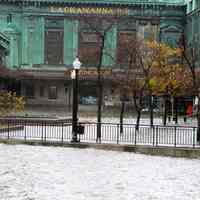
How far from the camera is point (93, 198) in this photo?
13344 millimetres

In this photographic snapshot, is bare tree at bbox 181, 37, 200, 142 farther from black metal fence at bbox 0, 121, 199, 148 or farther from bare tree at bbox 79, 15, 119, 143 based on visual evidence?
bare tree at bbox 79, 15, 119, 143

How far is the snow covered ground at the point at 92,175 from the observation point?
45.6 ft

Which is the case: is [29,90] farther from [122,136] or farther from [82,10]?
[122,136]

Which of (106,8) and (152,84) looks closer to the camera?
(152,84)

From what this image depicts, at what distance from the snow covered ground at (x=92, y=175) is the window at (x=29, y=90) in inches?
2071

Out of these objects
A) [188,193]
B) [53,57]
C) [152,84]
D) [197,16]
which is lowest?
[188,193]

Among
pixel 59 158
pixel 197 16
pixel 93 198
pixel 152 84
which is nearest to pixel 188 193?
pixel 93 198

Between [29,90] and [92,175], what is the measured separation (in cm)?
6056

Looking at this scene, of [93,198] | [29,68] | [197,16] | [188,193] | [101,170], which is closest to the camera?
[93,198]

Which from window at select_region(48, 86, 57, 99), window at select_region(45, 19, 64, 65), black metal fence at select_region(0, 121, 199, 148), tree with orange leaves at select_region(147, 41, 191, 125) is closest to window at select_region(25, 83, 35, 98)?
window at select_region(48, 86, 57, 99)

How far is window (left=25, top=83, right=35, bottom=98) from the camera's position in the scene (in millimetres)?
76331

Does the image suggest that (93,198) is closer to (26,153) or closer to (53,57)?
(26,153)

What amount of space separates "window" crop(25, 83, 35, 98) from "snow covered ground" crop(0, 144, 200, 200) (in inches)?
2071

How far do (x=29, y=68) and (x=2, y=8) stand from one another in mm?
9754
